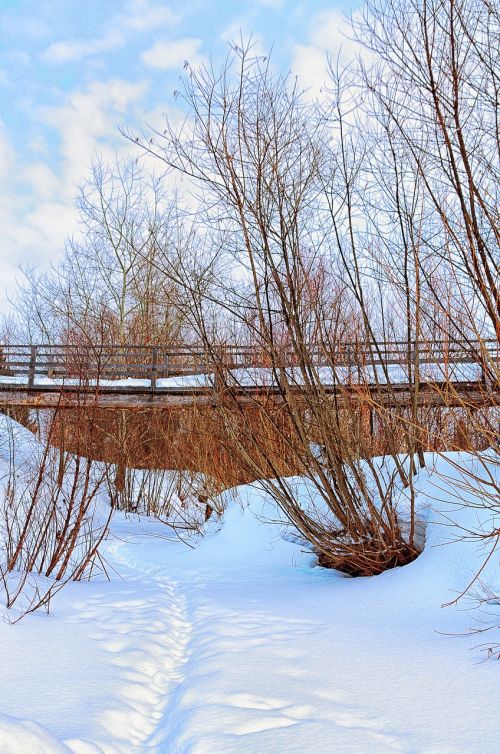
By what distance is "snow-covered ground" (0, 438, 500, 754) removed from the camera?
7.65 feet

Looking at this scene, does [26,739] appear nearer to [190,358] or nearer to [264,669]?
[264,669]

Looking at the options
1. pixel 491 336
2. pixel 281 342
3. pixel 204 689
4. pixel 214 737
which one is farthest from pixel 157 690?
pixel 281 342

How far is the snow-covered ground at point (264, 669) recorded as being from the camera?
7.65 ft

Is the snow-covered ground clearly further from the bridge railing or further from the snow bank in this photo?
the bridge railing

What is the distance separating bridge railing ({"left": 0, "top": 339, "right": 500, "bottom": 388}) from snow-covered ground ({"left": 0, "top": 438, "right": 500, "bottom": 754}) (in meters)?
1.36

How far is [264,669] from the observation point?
10.3 ft

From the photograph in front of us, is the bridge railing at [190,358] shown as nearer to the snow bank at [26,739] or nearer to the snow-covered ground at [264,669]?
the snow-covered ground at [264,669]

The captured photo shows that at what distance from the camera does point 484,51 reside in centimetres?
375

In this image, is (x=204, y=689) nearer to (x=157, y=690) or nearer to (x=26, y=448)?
(x=157, y=690)

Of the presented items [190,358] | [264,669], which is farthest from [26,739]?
[190,358]

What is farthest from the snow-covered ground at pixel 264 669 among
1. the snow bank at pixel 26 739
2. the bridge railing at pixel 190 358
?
the bridge railing at pixel 190 358

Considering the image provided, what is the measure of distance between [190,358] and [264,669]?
15207mm

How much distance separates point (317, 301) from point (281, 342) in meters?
0.59

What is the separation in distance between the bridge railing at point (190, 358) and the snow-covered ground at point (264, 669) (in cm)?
136
